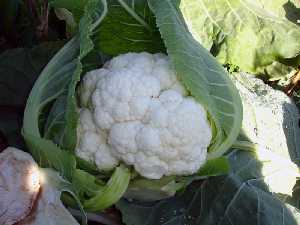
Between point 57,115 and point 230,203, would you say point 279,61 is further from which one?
point 57,115

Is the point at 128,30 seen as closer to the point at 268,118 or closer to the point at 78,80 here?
the point at 78,80

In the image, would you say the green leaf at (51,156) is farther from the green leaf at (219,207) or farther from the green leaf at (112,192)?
the green leaf at (219,207)

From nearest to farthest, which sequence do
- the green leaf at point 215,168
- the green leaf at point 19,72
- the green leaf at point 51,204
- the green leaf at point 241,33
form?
1. the green leaf at point 51,204
2. the green leaf at point 215,168
3. the green leaf at point 19,72
4. the green leaf at point 241,33

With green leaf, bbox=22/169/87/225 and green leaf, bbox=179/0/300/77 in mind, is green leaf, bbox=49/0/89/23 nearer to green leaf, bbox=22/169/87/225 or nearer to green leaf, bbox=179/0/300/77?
green leaf, bbox=22/169/87/225

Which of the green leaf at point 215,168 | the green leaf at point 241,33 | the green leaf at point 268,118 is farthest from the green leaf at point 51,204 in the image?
the green leaf at point 241,33

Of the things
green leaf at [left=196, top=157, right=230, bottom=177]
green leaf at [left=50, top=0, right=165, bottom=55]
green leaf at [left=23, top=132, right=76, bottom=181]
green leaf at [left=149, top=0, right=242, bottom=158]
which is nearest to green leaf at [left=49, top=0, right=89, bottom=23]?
green leaf at [left=50, top=0, right=165, bottom=55]

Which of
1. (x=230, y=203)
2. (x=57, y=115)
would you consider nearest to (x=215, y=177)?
(x=230, y=203)

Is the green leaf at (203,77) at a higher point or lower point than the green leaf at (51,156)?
higher

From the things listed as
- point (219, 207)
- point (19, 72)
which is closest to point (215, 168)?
point (219, 207)
